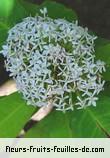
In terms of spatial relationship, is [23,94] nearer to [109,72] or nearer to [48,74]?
[48,74]

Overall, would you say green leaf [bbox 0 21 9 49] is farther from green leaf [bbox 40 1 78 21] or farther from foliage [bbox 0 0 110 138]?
green leaf [bbox 40 1 78 21]

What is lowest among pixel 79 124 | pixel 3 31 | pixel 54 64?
pixel 79 124

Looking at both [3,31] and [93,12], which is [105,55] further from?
[93,12]

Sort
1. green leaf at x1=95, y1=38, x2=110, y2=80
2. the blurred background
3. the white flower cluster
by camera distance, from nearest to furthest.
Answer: the white flower cluster < green leaf at x1=95, y1=38, x2=110, y2=80 < the blurred background

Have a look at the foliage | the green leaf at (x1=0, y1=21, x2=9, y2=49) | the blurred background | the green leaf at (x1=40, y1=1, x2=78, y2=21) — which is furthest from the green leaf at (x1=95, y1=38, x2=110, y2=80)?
the blurred background

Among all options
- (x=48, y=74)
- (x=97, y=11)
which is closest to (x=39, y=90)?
(x=48, y=74)

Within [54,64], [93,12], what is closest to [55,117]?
[54,64]
